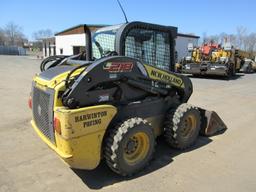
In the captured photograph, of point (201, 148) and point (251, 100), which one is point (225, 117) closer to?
point (201, 148)

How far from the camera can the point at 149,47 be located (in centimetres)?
481

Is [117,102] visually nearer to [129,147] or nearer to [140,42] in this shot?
[129,147]

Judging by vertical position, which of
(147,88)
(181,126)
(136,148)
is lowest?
(136,148)

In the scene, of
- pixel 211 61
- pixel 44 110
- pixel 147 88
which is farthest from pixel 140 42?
pixel 211 61

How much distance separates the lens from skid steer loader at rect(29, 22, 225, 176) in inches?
141

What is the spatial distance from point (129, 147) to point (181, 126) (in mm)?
1204

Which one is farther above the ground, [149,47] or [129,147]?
[149,47]

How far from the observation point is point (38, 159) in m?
4.62

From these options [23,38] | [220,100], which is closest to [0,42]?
[23,38]

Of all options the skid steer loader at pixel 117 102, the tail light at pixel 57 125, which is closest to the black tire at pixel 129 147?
the skid steer loader at pixel 117 102

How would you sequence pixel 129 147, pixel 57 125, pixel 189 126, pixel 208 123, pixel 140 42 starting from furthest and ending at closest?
pixel 208 123, pixel 189 126, pixel 140 42, pixel 129 147, pixel 57 125

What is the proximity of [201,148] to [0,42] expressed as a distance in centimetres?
10616

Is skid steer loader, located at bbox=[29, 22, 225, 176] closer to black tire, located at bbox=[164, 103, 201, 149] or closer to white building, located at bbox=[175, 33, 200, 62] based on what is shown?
black tire, located at bbox=[164, 103, 201, 149]

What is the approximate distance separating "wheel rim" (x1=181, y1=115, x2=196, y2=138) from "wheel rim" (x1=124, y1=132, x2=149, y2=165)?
1.03m
